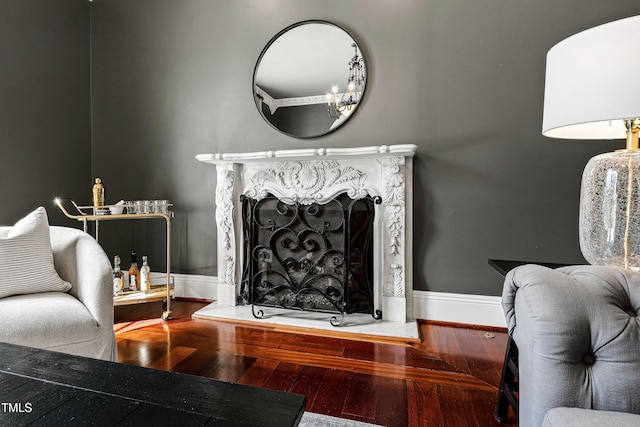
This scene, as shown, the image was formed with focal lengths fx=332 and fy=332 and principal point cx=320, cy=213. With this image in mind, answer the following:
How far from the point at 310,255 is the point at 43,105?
103 inches

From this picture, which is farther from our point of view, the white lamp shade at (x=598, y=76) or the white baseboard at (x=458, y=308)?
the white baseboard at (x=458, y=308)

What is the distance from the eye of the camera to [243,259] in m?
2.76

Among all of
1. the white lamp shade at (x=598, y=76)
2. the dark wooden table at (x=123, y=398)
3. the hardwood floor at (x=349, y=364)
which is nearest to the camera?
the dark wooden table at (x=123, y=398)

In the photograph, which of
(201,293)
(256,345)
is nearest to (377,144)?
(256,345)

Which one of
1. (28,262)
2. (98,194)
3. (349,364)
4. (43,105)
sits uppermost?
(43,105)

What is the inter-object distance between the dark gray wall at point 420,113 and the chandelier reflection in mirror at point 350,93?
0.08 meters

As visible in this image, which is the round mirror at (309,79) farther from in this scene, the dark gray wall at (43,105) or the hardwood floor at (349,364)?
the dark gray wall at (43,105)

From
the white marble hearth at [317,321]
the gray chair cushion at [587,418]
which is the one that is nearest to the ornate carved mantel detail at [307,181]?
the white marble hearth at [317,321]

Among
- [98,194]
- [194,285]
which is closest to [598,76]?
[194,285]

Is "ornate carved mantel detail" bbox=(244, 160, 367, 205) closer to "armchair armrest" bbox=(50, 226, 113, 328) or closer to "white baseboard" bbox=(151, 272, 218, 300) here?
"white baseboard" bbox=(151, 272, 218, 300)

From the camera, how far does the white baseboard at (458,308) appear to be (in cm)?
234

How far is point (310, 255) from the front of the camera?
254 cm

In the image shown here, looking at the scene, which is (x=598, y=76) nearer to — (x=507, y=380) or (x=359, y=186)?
(x=507, y=380)

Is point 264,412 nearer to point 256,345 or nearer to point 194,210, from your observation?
point 256,345
